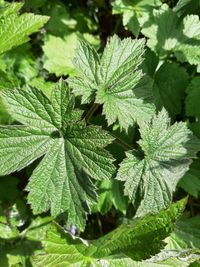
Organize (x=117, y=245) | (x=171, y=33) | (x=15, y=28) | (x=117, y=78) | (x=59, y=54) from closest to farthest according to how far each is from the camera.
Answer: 1. (x=117, y=245)
2. (x=117, y=78)
3. (x=15, y=28)
4. (x=171, y=33)
5. (x=59, y=54)

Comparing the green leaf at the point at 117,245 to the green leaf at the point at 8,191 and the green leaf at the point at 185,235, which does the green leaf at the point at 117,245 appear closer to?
the green leaf at the point at 185,235

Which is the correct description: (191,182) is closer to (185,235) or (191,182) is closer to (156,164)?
(185,235)

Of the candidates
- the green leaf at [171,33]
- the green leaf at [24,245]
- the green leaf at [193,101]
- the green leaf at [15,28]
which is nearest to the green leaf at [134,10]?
the green leaf at [171,33]

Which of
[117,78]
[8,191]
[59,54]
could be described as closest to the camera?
[117,78]

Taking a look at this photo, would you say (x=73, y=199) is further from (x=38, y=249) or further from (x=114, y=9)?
(x=114, y=9)

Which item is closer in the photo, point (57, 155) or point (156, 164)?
point (57, 155)

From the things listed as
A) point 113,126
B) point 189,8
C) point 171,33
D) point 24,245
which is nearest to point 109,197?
point 113,126

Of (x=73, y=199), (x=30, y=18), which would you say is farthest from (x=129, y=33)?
(x=73, y=199)
